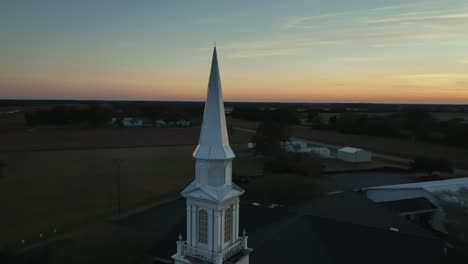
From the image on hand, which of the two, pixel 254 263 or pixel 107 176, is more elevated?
pixel 254 263

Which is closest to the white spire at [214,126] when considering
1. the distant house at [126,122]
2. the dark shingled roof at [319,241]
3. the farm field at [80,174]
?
the dark shingled roof at [319,241]

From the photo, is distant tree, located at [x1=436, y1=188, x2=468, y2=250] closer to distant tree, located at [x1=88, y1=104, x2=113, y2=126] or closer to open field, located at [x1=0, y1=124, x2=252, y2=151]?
open field, located at [x1=0, y1=124, x2=252, y2=151]

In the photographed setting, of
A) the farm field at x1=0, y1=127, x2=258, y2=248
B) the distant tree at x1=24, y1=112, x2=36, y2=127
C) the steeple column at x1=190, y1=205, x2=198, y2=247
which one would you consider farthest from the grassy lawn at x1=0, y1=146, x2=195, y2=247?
the distant tree at x1=24, y1=112, x2=36, y2=127

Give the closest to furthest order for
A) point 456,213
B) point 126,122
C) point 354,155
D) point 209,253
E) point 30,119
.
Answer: point 209,253
point 456,213
point 354,155
point 30,119
point 126,122

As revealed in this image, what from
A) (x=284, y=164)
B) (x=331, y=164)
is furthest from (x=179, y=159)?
(x=331, y=164)

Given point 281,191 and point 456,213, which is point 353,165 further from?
point 456,213

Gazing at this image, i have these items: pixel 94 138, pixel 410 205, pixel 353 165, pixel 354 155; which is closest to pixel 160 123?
pixel 94 138

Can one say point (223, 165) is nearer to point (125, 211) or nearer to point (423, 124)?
point (125, 211)
